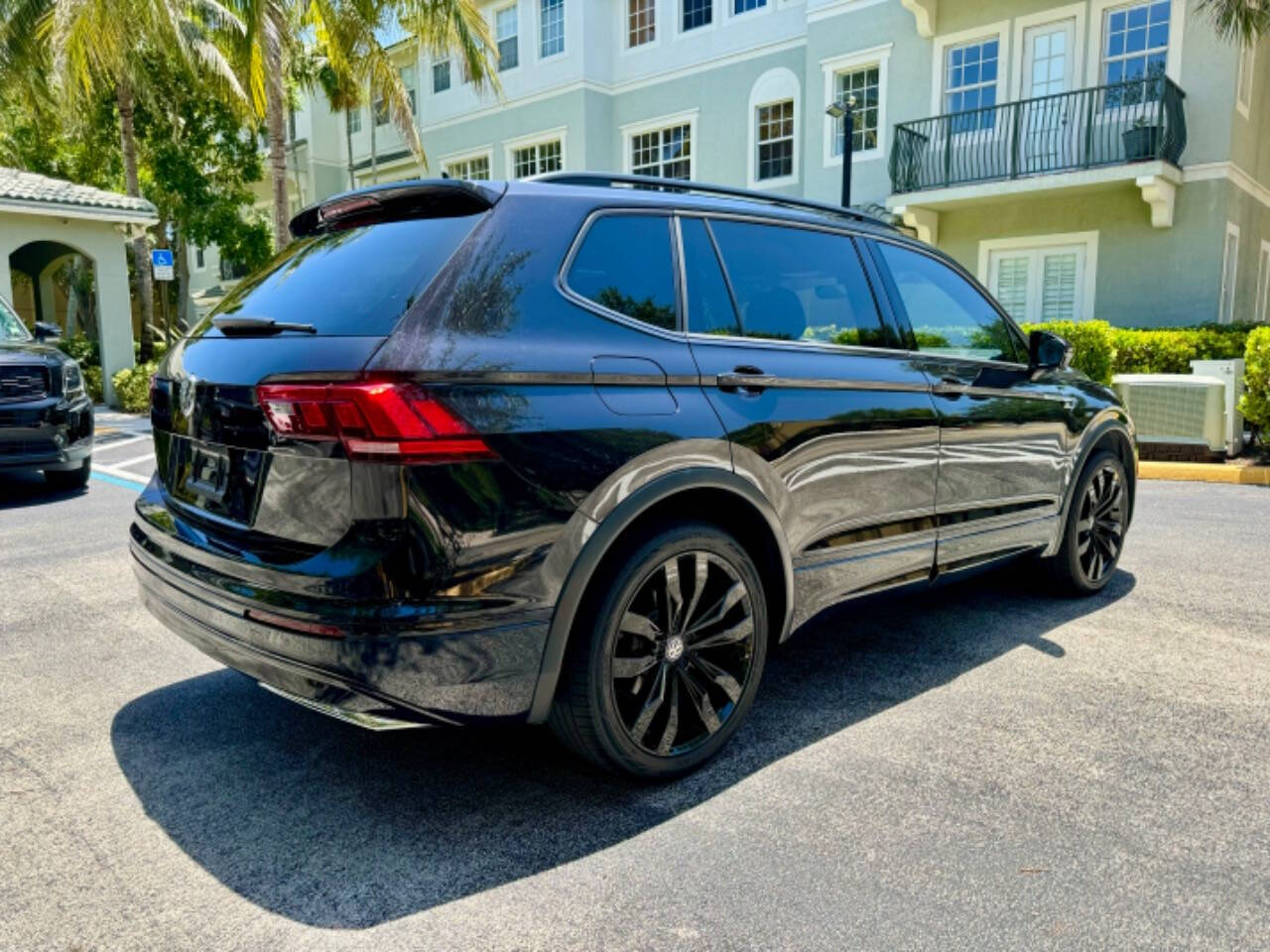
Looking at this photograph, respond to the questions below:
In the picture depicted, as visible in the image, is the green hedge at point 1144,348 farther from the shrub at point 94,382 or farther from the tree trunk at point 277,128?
the shrub at point 94,382

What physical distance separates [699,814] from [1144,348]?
37.6ft

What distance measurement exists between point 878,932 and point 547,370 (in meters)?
1.62

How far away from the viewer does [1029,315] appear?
15.7 meters

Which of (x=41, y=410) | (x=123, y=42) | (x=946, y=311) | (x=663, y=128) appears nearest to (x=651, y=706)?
(x=946, y=311)

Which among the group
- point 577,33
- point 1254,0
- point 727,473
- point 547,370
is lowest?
point 727,473

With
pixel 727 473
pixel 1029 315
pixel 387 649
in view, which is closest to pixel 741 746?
pixel 727 473

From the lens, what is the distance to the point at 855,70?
16812 mm

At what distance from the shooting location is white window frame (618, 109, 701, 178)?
19406 mm

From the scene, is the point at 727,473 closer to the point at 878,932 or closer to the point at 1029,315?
the point at 878,932

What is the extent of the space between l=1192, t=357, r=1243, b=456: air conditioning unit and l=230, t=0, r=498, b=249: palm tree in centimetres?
1209

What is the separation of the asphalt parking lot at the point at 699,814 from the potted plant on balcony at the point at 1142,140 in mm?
11365

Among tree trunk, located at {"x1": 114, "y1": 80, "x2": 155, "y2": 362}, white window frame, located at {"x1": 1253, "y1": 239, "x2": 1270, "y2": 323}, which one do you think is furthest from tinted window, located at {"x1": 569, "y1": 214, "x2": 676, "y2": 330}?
tree trunk, located at {"x1": 114, "y1": 80, "x2": 155, "y2": 362}

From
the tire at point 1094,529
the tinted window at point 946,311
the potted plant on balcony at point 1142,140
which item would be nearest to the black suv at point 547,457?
the tinted window at point 946,311

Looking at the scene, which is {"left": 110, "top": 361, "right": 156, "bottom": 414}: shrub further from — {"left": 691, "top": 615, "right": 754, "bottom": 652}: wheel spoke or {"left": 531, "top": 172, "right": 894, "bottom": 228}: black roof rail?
{"left": 691, "top": 615, "right": 754, "bottom": 652}: wheel spoke
